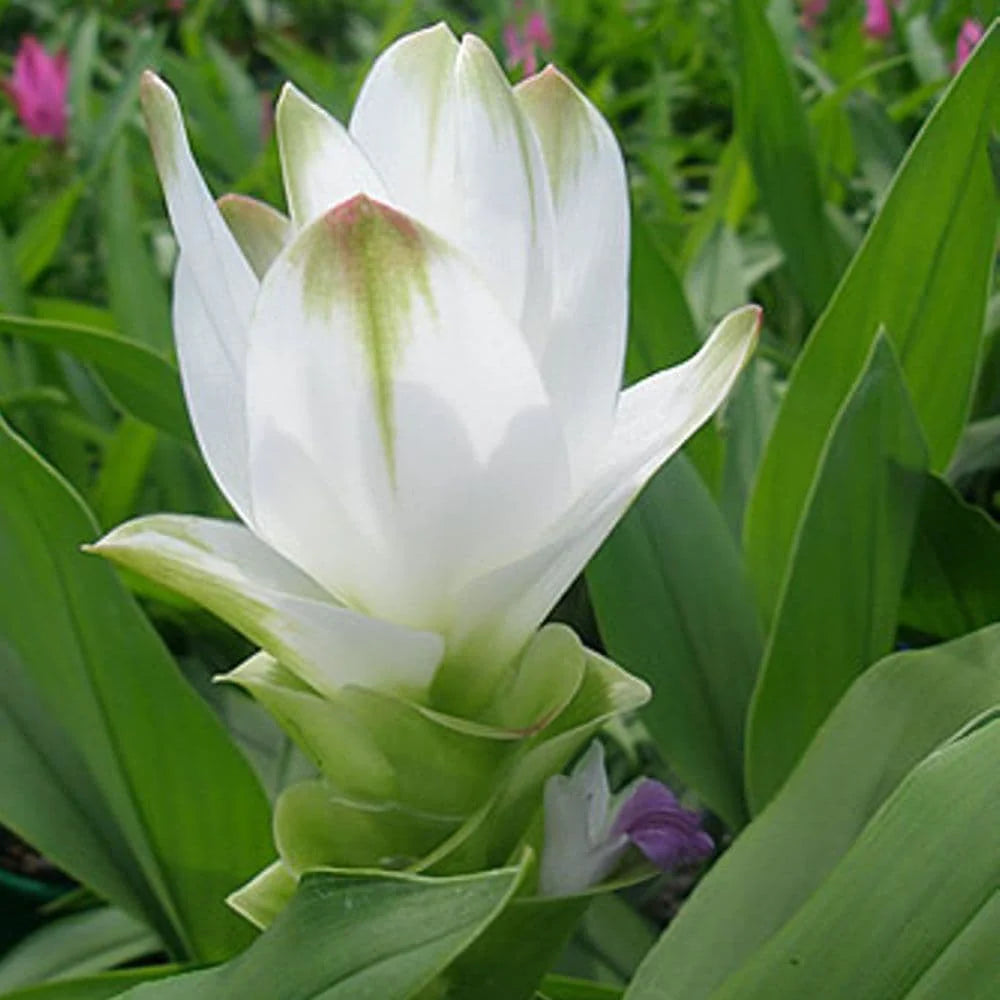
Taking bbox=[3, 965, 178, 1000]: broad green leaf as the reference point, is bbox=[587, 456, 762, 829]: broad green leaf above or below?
above

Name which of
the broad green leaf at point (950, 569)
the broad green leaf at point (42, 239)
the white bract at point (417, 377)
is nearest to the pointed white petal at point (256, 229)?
the white bract at point (417, 377)

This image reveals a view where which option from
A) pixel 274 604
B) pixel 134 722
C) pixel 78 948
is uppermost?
pixel 274 604

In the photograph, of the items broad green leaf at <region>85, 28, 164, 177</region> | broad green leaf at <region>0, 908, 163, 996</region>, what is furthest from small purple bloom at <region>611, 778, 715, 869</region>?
broad green leaf at <region>85, 28, 164, 177</region>

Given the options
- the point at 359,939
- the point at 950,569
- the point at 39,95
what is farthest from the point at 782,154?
the point at 39,95

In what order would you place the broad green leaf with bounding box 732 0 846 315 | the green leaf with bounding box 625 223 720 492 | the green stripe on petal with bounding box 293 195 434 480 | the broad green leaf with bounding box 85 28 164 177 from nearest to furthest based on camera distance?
the green stripe on petal with bounding box 293 195 434 480
the green leaf with bounding box 625 223 720 492
the broad green leaf with bounding box 732 0 846 315
the broad green leaf with bounding box 85 28 164 177

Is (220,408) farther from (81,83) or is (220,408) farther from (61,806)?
(81,83)

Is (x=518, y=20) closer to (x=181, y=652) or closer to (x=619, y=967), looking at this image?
(x=181, y=652)

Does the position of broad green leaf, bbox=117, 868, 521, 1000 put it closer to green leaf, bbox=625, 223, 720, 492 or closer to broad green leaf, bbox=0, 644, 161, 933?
broad green leaf, bbox=0, 644, 161, 933
